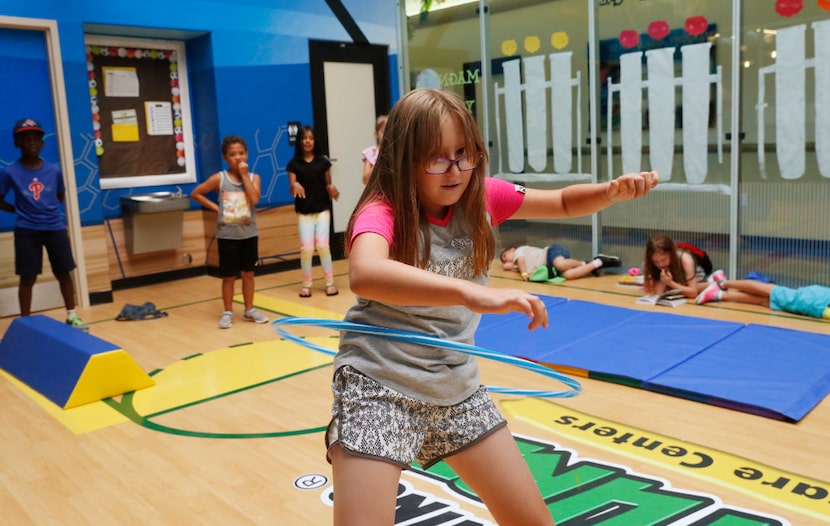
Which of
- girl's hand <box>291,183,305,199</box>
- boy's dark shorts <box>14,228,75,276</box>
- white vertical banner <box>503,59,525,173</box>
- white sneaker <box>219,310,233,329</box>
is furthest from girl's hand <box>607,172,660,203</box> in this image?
white vertical banner <box>503,59,525,173</box>

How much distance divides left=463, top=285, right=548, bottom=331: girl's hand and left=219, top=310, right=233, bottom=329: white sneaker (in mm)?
4791

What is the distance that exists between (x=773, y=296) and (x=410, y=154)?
484 cm

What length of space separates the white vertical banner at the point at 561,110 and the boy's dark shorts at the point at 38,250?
15.3 ft

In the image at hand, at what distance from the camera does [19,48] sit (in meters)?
6.55

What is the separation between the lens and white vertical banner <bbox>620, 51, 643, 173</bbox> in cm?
687

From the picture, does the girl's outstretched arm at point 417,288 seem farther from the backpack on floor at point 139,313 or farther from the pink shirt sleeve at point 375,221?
the backpack on floor at point 139,313

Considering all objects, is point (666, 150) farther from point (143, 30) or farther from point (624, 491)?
point (143, 30)

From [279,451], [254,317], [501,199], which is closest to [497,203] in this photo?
[501,199]

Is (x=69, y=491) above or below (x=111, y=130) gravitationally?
below

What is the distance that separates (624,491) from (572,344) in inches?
79.0

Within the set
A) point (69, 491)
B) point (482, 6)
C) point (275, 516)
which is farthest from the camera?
point (482, 6)

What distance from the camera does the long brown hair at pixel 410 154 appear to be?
5.41 ft

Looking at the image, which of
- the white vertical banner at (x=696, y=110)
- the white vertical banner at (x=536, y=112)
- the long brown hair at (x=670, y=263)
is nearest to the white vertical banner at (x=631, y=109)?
the white vertical banner at (x=696, y=110)

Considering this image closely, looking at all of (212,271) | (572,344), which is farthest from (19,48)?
(572,344)
